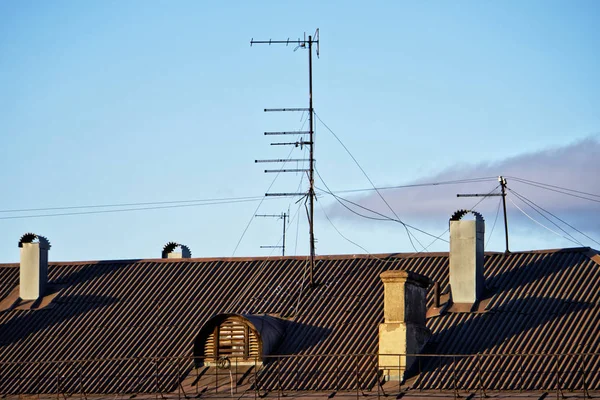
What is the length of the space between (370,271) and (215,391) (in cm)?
749

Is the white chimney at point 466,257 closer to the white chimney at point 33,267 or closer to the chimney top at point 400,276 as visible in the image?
the chimney top at point 400,276

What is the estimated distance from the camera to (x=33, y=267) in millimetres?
52344

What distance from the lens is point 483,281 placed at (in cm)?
4672

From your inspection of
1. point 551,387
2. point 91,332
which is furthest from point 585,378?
point 91,332

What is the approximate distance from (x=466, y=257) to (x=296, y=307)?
18.7 ft

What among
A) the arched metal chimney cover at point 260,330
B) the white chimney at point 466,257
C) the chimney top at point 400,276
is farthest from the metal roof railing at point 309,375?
the white chimney at point 466,257

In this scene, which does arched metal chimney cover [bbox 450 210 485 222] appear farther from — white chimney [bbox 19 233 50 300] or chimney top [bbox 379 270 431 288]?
white chimney [bbox 19 233 50 300]

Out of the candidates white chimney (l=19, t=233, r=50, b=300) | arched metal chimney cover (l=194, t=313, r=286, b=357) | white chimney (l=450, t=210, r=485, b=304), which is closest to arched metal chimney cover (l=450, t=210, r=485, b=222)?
white chimney (l=450, t=210, r=485, b=304)

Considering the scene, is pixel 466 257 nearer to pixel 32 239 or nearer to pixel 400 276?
pixel 400 276

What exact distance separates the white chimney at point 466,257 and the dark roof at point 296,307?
65 cm

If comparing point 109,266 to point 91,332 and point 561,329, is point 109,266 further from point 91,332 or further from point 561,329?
point 561,329

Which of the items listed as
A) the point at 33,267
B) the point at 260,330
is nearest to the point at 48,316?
the point at 33,267

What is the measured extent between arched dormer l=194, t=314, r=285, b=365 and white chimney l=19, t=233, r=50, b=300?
8.42 m

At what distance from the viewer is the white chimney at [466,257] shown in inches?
1818
